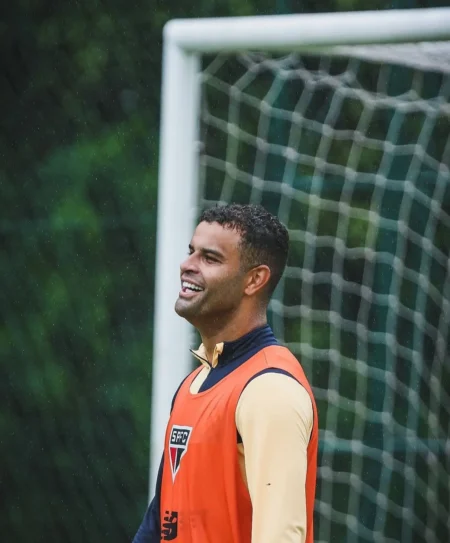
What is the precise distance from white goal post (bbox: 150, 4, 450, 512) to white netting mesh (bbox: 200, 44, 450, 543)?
927 millimetres

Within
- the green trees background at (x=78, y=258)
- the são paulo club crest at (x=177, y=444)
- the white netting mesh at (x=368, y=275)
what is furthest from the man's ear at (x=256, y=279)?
the green trees background at (x=78, y=258)

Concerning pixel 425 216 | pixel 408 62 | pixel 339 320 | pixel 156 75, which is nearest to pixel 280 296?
pixel 339 320

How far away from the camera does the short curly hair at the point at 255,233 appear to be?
2615 millimetres

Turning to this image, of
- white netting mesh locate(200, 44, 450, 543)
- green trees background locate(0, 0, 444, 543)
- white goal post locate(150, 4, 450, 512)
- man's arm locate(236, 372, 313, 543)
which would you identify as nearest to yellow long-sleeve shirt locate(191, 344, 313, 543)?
man's arm locate(236, 372, 313, 543)

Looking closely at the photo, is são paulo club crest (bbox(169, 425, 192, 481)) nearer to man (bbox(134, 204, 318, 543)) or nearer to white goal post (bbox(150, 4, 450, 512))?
man (bbox(134, 204, 318, 543))

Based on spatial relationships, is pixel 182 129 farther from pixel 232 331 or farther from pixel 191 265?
pixel 232 331

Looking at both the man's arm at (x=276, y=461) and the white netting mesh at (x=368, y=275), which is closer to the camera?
the man's arm at (x=276, y=461)

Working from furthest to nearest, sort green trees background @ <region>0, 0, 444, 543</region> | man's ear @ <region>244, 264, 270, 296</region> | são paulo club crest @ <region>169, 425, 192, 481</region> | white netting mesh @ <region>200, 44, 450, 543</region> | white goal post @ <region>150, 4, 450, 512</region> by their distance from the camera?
green trees background @ <region>0, 0, 444, 543</region>
white netting mesh @ <region>200, 44, 450, 543</region>
white goal post @ <region>150, 4, 450, 512</region>
man's ear @ <region>244, 264, 270, 296</region>
são paulo club crest @ <region>169, 425, 192, 481</region>

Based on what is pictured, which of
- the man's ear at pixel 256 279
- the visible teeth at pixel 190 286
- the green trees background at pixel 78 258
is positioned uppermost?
the man's ear at pixel 256 279

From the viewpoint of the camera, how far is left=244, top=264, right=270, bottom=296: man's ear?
2.60 m

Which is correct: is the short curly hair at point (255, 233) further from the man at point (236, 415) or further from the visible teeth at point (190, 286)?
the visible teeth at point (190, 286)

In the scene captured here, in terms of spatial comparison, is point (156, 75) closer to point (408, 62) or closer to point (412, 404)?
point (412, 404)

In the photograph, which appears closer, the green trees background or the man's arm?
the man's arm

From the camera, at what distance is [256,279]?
2.61 meters
